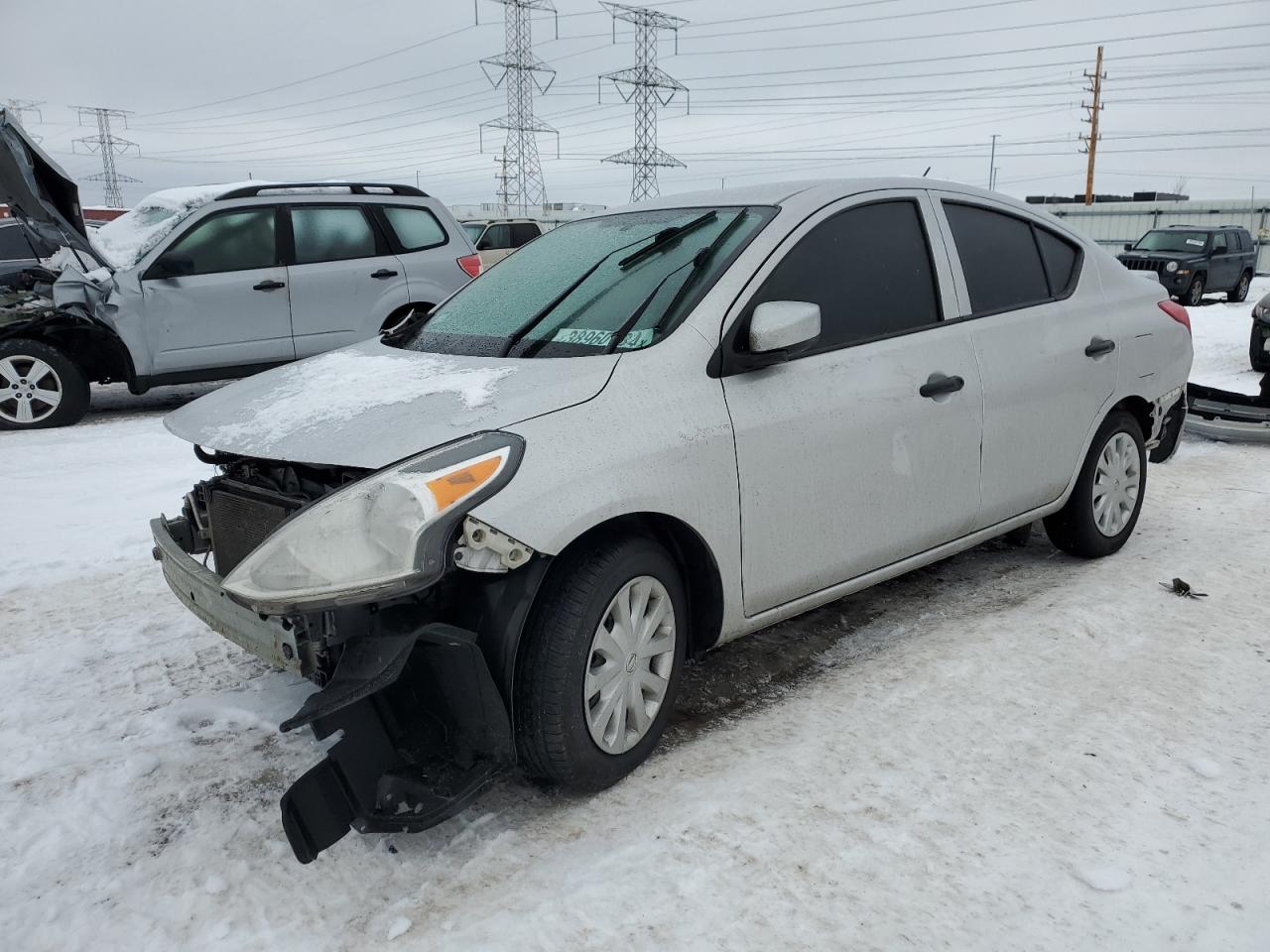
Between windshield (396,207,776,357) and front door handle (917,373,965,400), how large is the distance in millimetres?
858

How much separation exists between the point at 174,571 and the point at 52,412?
6276mm

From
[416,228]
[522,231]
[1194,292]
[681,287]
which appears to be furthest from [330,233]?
[1194,292]

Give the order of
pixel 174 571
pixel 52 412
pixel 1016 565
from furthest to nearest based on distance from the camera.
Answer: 1. pixel 52 412
2. pixel 1016 565
3. pixel 174 571

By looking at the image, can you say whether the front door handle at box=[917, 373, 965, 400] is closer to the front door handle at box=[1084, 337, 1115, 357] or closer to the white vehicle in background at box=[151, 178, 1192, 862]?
the white vehicle in background at box=[151, 178, 1192, 862]

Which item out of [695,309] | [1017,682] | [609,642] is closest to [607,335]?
[695,309]

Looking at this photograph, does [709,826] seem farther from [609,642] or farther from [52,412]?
[52,412]

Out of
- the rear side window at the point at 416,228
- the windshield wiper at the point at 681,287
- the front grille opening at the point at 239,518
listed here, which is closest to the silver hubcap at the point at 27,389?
the rear side window at the point at 416,228

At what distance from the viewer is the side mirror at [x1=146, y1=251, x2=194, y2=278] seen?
8172 mm

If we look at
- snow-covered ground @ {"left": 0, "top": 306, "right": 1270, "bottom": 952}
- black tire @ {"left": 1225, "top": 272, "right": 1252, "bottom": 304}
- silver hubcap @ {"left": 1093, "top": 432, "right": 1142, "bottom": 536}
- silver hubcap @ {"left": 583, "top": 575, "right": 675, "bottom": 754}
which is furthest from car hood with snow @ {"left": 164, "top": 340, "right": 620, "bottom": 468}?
black tire @ {"left": 1225, "top": 272, "right": 1252, "bottom": 304}

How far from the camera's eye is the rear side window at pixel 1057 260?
4.38 meters

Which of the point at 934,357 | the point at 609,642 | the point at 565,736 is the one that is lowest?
the point at 565,736

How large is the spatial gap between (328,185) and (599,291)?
6585mm

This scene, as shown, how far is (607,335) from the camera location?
3.06 m

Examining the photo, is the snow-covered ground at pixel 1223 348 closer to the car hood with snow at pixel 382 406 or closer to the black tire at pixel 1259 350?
the black tire at pixel 1259 350
